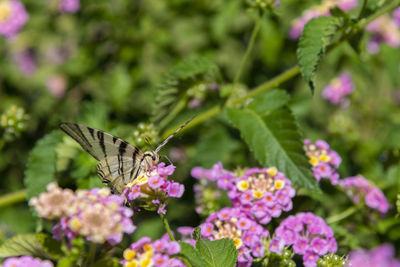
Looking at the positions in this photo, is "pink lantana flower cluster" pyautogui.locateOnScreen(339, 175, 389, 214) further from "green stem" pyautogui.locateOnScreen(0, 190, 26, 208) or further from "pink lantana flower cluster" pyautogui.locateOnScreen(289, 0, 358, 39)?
A: "green stem" pyautogui.locateOnScreen(0, 190, 26, 208)

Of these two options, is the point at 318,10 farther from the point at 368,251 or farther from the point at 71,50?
the point at 71,50

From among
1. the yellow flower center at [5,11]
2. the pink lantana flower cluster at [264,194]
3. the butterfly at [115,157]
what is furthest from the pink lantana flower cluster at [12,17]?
the pink lantana flower cluster at [264,194]

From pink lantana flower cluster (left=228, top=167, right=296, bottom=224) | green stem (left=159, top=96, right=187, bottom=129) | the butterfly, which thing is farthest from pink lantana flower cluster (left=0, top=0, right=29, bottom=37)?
pink lantana flower cluster (left=228, top=167, right=296, bottom=224)

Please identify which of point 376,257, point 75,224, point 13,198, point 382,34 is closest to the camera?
point 75,224

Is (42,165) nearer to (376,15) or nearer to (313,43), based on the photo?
(313,43)

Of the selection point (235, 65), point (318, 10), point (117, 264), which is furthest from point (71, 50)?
point (117, 264)

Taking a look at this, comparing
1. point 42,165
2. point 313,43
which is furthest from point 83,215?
point 313,43
